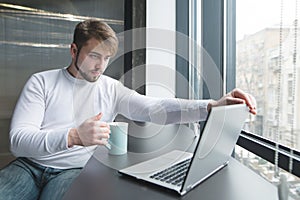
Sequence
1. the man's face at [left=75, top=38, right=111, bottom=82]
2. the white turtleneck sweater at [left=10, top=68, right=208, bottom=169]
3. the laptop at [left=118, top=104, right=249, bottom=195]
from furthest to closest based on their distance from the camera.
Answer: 1. the man's face at [left=75, top=38, right=111, bottom=82]
2. the white turtleneck sweater at [left=10, top=68, right=208, bottom=169]
3. the laptop at [left=118, top=104, right=249, bottom=195]

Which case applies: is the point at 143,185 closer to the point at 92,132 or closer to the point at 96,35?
the point at 92,132

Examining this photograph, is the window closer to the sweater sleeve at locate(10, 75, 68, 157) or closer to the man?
the man

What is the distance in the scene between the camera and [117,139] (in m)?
0.98

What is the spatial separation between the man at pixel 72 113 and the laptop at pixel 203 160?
144 millimetres

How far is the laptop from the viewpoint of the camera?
0.60 meters

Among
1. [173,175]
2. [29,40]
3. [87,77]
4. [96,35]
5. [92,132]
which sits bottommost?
[173,175]

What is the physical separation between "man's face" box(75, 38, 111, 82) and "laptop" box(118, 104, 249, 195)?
0.49 meters

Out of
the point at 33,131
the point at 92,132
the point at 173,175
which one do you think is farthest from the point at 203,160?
the point at 33,131

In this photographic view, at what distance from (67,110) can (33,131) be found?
24 centimetres

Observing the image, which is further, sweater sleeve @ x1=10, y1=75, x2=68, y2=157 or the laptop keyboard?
sweater sleeve @ x1=10, y1=75, x2=68, y2=157

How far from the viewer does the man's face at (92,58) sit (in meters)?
1.17

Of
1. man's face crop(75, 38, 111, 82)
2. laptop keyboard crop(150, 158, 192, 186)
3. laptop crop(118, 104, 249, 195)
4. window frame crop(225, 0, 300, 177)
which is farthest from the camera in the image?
man's face crop(75, 38, 111, 82)

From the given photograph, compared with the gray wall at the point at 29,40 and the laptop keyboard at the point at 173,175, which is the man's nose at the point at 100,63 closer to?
the laptop keyboard at the point at 173,175

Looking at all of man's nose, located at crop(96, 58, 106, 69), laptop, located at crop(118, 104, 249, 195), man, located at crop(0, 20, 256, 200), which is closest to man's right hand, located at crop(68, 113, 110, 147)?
man, located at crop(0, 20, 256, 200)
